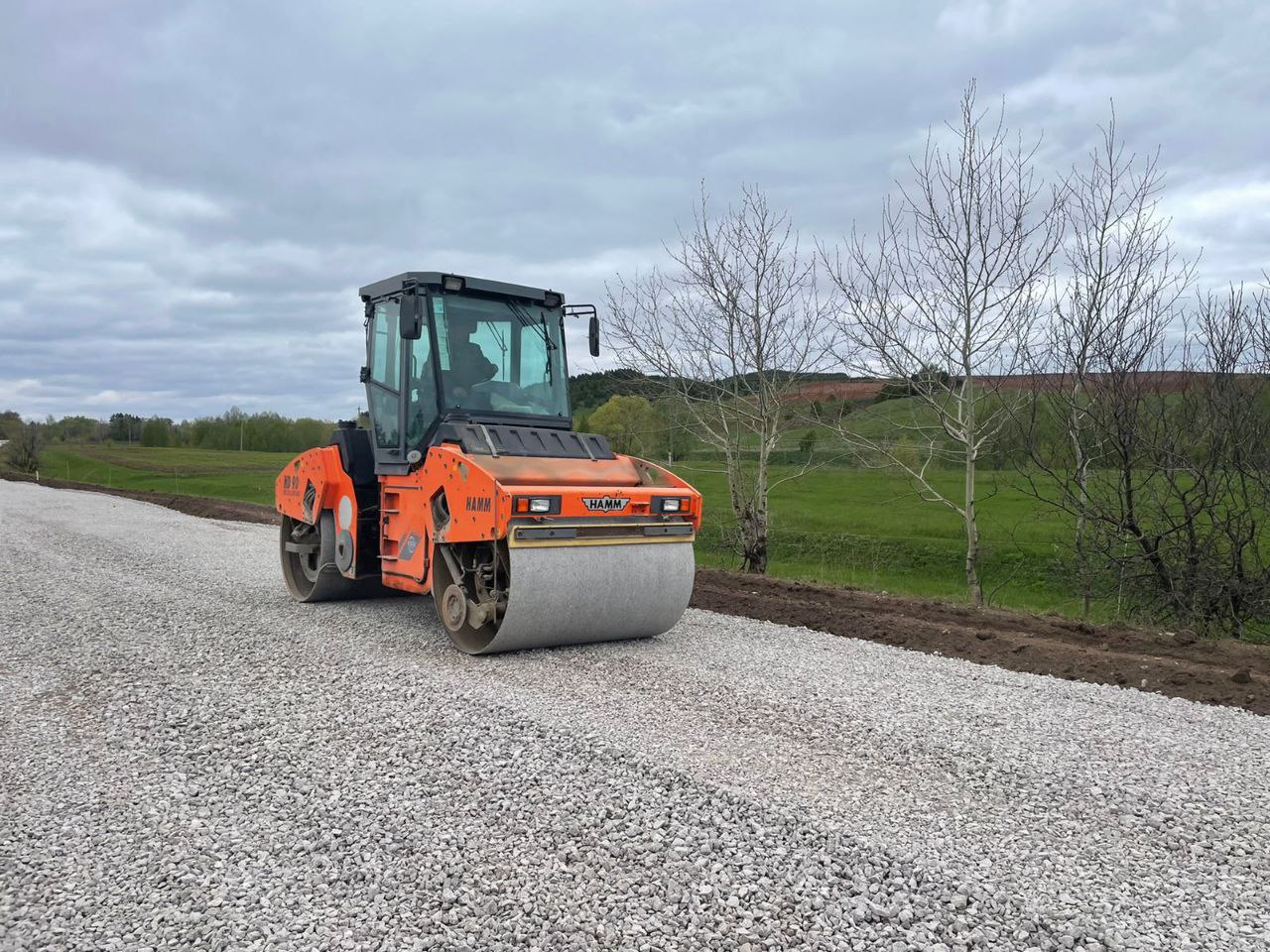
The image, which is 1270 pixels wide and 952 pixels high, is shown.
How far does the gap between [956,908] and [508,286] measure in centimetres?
623

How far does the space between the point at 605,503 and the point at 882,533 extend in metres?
24.1

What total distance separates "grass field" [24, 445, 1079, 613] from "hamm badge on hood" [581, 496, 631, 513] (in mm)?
7092

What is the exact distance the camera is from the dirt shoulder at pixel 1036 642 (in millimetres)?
6566

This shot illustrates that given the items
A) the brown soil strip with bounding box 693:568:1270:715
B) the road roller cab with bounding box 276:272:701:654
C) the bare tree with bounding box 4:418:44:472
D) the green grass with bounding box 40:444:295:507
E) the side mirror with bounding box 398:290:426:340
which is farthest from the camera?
the bare tree with bounding box 4:418:44:472

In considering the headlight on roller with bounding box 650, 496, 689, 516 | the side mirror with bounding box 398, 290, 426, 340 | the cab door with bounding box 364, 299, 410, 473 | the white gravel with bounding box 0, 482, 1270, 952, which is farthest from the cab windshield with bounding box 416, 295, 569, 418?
the white gravel with bounding box 0, 482, 1270, 952

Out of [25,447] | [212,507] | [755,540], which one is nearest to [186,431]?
[25,447]

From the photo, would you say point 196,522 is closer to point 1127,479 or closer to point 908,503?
point 1127,479

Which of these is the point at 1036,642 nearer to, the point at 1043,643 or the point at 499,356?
the point at 1043,643

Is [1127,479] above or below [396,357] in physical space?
below

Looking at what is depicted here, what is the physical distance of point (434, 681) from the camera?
637 cm

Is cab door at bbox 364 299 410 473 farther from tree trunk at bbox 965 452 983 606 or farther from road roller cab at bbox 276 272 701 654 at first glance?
tree trunk at bbox 965 452 983 606

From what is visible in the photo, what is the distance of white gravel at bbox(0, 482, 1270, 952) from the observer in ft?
11.1

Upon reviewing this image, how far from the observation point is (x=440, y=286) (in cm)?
797

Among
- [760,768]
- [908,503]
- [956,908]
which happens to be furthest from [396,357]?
[908,503]
